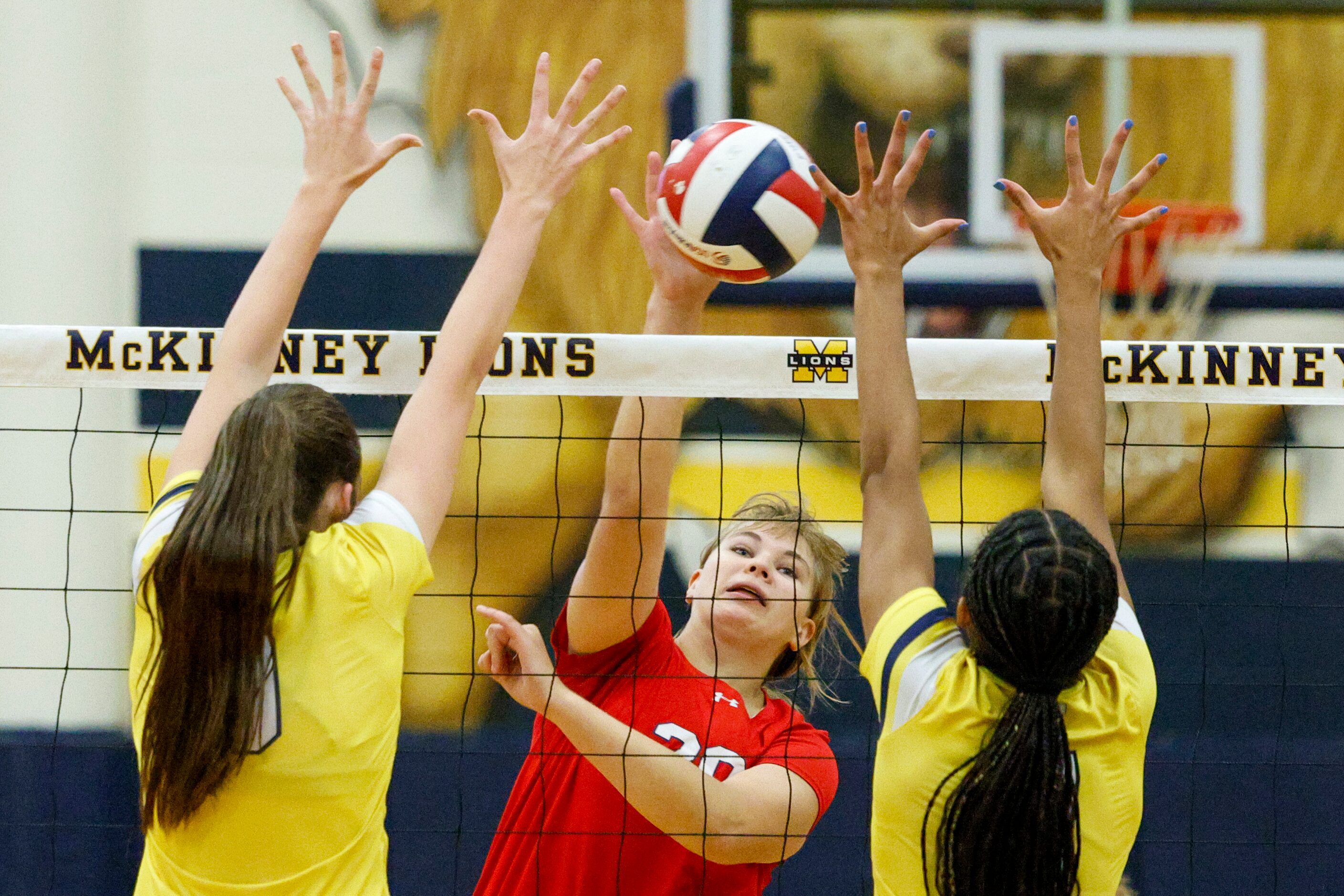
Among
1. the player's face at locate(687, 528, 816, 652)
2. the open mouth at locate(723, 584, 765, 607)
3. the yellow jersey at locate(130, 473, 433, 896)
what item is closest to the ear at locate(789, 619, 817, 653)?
the player's face at locate(687, 528, 816, 652)

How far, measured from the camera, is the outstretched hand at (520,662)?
184cm

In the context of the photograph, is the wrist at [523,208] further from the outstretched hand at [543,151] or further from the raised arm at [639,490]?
the raised arm at [639,490]

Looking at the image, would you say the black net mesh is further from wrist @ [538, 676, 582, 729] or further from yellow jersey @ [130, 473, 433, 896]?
yellow jersey @ [130, 473, 433, 896]

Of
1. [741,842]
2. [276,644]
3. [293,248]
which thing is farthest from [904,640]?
[293,248]

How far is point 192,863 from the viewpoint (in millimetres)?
1543

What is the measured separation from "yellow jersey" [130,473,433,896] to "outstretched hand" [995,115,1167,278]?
3.50 ft

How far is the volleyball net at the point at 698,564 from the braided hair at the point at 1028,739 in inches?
128

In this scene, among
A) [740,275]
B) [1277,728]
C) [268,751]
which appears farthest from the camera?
[1277,728]

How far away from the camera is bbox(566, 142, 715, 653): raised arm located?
7.93 feet

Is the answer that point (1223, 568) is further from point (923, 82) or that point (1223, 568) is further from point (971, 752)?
point (971, 752)

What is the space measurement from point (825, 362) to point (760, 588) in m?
0.47

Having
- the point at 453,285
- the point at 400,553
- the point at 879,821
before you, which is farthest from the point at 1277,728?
the point at 400,553

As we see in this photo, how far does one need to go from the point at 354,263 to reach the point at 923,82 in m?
2.46

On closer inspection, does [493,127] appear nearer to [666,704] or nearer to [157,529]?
[157,529]
